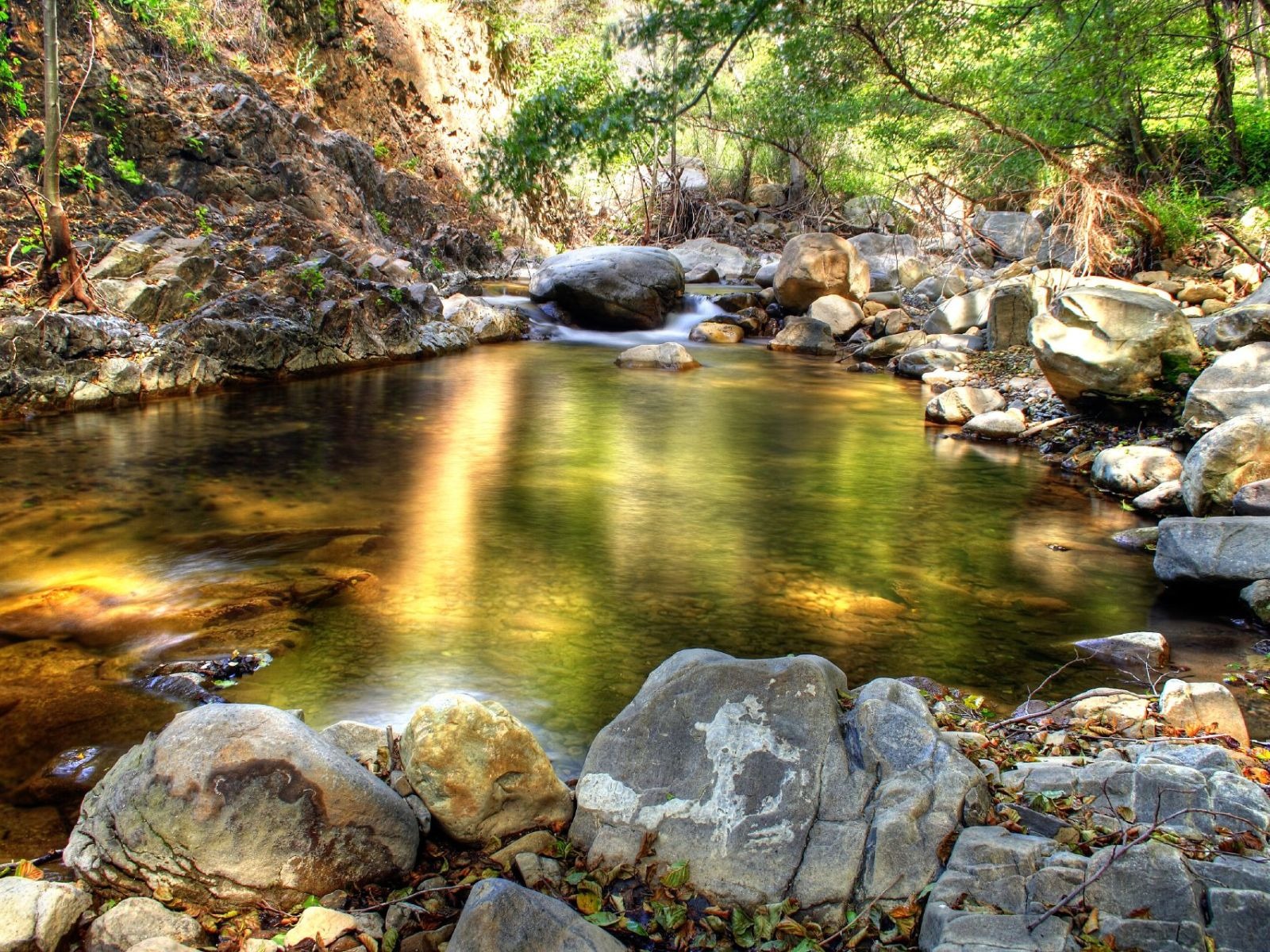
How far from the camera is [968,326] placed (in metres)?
15.2

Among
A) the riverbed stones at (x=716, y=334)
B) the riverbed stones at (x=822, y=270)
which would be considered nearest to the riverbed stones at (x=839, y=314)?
the riverbed stones at (x=822, y=270)

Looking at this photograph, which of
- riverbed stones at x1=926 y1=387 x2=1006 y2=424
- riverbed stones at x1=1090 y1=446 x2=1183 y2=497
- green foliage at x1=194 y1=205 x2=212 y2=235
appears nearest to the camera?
riverbed stones at x1=1090 y1=446 x2=1183 y2=497

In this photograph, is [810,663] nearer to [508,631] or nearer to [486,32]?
[508,631]

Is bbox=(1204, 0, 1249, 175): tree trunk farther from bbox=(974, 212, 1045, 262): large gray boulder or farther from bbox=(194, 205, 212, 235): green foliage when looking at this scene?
bbox=(194, 205, 212, 235): green foliage

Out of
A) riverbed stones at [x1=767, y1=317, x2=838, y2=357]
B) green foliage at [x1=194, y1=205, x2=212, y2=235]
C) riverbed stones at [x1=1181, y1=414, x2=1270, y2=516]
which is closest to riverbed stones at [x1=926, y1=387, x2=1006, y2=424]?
riverbed stones at [x1=1181, y1=414, x2=1270, y2=516]

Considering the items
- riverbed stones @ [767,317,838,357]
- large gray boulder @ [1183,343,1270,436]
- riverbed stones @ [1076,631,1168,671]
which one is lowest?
riverbed stones @ [1076,631,1168,671]

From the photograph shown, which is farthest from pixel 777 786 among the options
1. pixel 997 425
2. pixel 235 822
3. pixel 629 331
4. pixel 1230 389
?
pixel 629 331

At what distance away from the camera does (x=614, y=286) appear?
17625mm

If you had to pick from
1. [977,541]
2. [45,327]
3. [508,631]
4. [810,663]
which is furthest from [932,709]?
[45,327]

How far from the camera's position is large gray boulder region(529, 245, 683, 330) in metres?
17.7

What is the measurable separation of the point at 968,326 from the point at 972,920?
1423cm

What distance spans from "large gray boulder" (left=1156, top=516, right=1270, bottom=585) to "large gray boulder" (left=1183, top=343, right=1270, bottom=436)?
228 cm

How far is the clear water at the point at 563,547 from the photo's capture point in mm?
4547

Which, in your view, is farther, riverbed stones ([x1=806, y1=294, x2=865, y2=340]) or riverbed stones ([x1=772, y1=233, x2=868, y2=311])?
riverbed stones ([x1=772, y1=233, x2=868, y2=311])
